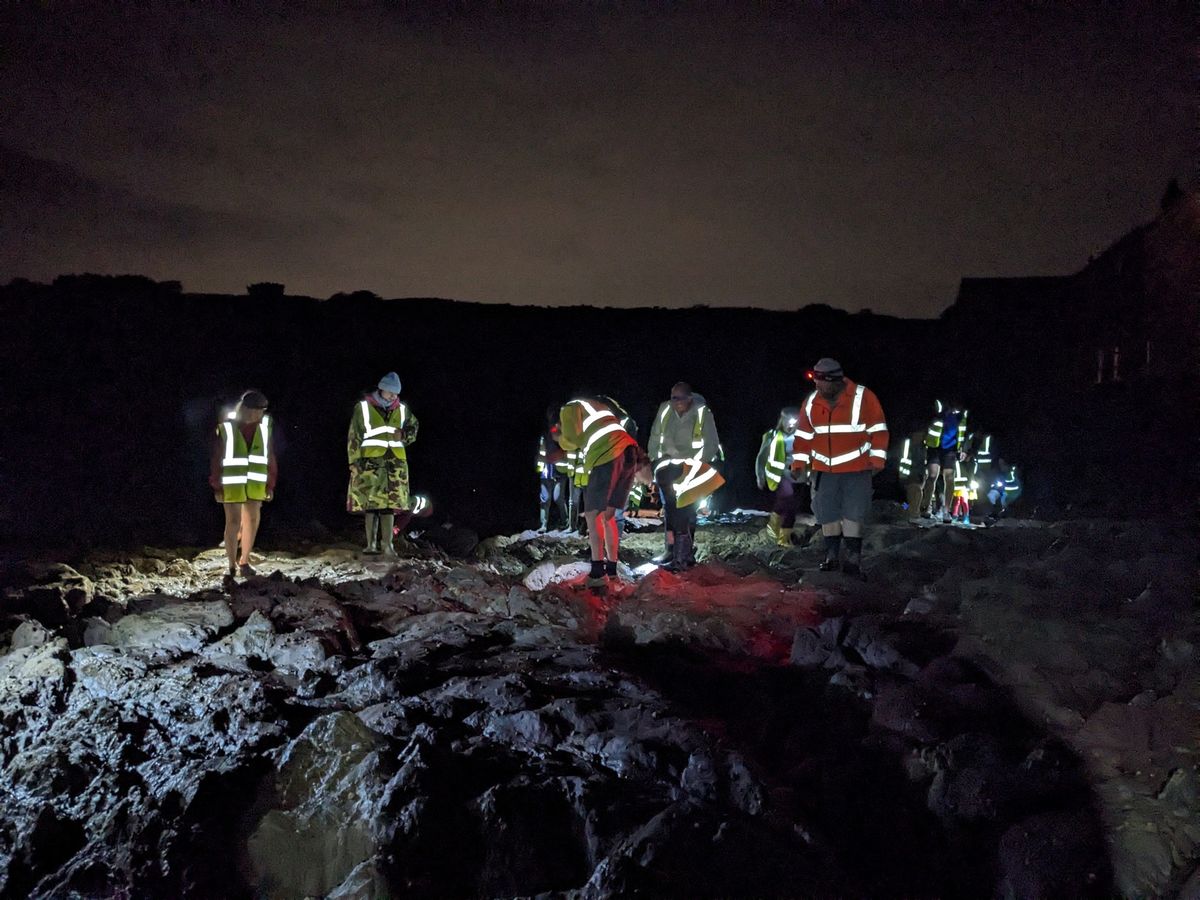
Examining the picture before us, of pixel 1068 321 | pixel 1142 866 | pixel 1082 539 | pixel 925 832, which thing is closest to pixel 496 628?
pixel 925 832

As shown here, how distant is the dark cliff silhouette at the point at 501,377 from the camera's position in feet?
55.6

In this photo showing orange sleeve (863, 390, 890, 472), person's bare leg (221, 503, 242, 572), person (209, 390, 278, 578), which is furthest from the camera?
person's bare leg (221, 503, 242, 572)

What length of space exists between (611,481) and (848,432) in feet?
6.13

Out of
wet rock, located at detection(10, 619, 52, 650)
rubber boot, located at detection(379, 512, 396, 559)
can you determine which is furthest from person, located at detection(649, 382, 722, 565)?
wet rock, located at detection(10, 619, 52, 650)

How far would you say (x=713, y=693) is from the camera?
14.8 ft

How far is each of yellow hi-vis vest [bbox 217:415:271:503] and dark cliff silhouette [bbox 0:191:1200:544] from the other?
15.5ft

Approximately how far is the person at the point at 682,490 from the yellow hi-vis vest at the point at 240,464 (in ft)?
11.8

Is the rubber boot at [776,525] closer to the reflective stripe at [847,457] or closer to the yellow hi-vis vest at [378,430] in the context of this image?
the reflective stripe at [847,457]

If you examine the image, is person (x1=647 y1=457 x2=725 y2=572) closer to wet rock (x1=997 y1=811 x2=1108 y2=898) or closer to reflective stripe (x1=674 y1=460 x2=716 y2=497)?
reflective stripe (x1=674 y1=460 x2=716 y2=497)

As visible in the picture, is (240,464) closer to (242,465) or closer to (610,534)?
(242,465)

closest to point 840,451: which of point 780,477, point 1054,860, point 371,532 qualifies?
point 780,477

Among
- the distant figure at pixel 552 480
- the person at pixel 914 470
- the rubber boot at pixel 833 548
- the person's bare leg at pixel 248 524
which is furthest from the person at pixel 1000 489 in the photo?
the person's bare leg at pixel 248 524

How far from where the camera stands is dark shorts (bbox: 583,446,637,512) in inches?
281

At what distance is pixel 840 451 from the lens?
6.98 m
